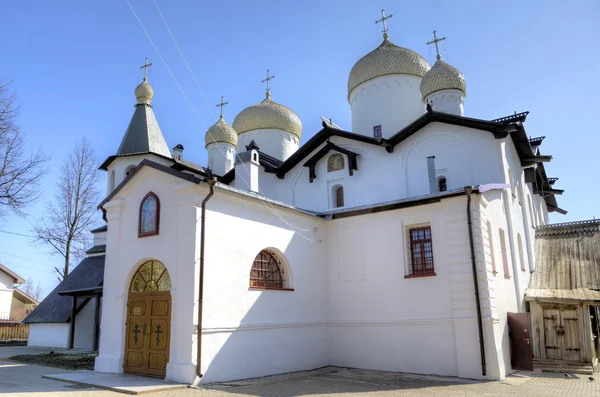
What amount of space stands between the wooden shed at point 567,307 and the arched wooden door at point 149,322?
34.3ft

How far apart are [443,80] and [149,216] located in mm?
12148

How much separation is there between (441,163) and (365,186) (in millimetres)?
2670

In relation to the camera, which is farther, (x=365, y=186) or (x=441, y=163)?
(x=365, y=186)

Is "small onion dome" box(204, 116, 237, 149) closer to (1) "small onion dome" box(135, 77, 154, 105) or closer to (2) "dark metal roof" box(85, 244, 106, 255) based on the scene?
(1) "small onion dome" box(135, 77, 154, 105)

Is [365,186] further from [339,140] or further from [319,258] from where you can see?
[319,258]

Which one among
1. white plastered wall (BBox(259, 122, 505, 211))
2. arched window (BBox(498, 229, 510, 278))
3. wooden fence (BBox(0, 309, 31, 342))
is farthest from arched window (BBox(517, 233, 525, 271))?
wooden fence (BBox(0, 309, 31, 342))

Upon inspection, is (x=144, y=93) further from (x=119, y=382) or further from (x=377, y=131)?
(x=119, y=382)

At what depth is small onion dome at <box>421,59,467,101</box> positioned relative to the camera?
703 inches

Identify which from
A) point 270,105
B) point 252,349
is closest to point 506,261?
point 252,349

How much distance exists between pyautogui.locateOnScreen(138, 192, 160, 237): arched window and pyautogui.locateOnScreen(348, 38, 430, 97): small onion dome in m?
11.9

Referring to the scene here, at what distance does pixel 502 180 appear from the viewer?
14188mm

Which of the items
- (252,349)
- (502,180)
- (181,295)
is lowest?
(252,349)

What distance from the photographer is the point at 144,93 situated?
25031mm

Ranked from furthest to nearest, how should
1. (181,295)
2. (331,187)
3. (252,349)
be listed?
1. (331,187)
2. (252,349)
3. (181,295)
